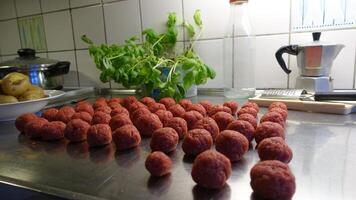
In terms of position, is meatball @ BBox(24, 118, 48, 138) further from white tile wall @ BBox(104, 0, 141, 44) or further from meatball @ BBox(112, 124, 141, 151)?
white tile wall @ BBox(104, 0, 141, 44)

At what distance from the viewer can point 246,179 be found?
351mm

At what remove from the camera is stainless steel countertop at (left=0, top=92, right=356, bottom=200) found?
1.06 feet

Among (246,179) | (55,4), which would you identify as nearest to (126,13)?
(55,4)

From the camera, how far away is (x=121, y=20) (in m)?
1.17

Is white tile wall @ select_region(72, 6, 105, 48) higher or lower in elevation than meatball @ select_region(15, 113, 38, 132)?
higher

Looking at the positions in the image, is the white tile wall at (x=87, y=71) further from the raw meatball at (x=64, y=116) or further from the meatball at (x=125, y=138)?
the meatball at (x=125, y=138)

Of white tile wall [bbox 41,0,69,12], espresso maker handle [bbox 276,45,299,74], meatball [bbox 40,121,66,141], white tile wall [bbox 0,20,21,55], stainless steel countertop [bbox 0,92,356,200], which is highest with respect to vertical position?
white tile wall [bbox 41,0,69,12]

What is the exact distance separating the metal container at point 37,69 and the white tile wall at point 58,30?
0.23 meters

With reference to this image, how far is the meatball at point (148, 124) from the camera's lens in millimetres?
526

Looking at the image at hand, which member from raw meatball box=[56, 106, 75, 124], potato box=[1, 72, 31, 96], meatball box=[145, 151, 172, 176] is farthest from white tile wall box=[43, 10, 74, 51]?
meatball box=[145, 151, 172, 176]

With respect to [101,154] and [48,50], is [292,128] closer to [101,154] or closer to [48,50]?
[101,154]

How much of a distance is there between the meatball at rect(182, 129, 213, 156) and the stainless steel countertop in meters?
0.02

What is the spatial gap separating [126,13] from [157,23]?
158 millimetres

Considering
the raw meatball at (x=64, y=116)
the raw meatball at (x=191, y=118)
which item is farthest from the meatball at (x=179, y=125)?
the raw meatball at (x=64, y=116)
